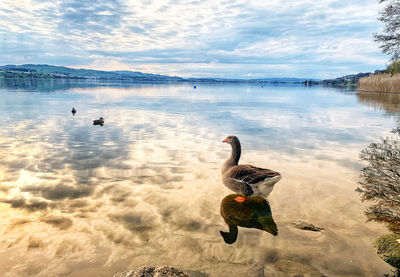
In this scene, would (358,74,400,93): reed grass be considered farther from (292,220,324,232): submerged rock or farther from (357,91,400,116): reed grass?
(292,220,324,232): submerged rock

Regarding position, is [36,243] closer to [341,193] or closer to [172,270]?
[172,270]

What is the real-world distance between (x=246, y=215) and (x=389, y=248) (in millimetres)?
3590

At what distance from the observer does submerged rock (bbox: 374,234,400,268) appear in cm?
569

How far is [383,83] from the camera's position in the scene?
3009 inches

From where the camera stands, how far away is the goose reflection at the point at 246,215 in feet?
23.2

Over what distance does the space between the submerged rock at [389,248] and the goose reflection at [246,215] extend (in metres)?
2.46

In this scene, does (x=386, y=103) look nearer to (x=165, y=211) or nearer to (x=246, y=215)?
(x=246, y=215)

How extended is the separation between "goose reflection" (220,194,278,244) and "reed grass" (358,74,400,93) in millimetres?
79343

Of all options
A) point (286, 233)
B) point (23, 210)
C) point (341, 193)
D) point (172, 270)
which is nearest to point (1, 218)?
point (23, 210)

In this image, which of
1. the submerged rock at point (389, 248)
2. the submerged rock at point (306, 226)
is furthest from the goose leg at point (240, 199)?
the submerged rock at point (389, 248)

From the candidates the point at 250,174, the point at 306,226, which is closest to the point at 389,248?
the point at 306,226

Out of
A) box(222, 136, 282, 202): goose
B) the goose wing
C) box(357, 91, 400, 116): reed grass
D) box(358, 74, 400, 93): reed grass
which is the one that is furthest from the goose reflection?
box(358, 74, 400, 93): reed grass

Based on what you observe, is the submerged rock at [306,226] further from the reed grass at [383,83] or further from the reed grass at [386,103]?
the reed grass at [383,83]

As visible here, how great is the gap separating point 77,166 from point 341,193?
11.7 m
